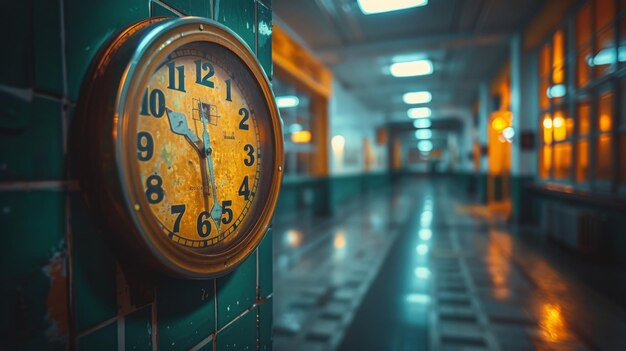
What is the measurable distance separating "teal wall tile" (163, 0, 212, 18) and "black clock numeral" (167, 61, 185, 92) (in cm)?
19

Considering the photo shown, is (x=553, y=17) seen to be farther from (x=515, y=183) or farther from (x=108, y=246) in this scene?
(x=108, y=246)

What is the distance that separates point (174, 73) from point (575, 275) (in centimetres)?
399

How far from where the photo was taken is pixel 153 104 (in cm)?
74

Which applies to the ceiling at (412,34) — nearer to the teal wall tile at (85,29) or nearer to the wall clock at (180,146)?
the wall clock at (180,146)

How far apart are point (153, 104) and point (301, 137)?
717 centimetres

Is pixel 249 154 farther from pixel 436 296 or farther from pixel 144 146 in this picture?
pixel 436 296

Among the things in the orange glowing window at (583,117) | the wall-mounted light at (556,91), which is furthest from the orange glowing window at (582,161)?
the wall-mounted light at (556,91)

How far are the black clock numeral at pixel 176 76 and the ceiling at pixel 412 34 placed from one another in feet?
13.8

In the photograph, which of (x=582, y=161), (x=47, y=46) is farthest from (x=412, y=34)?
(x=47, y=46)

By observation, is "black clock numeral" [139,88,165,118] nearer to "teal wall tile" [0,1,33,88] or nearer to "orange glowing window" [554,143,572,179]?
"teal wall tile" [0,1,33,88]

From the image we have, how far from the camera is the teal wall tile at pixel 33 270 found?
53 centimetres

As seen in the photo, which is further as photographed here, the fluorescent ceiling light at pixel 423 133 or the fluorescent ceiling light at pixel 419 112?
the fluorescent ceiling light at pixel 423 133

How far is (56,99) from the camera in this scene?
1.95 ft

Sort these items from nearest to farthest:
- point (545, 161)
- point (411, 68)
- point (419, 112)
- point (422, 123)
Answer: point (545, 161)
point (411, 68)
point (419, 112)
point (422, 123)
